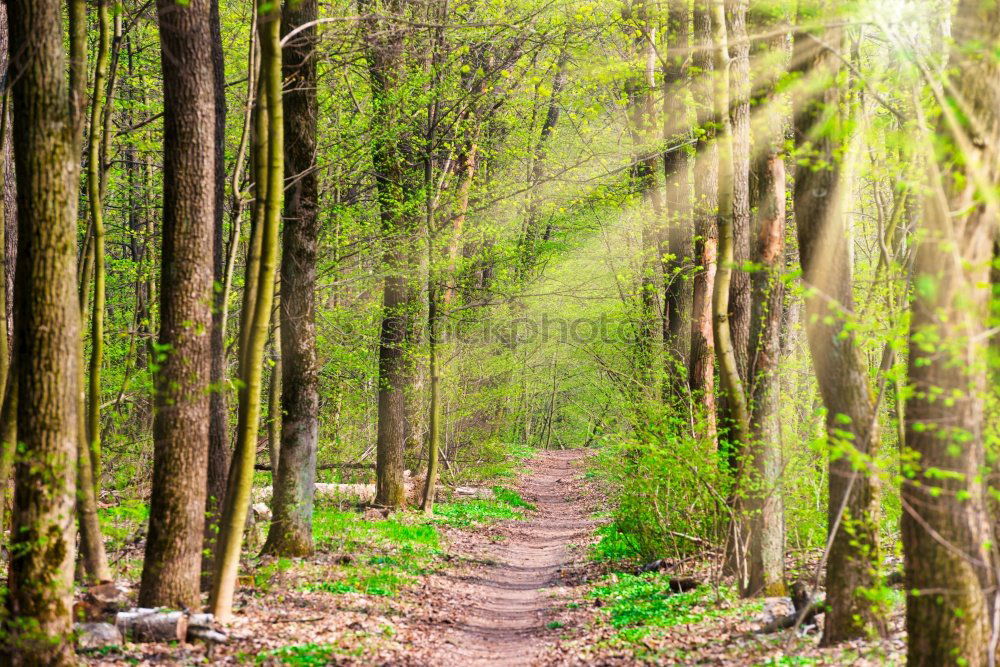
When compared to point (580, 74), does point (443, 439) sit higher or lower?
lower

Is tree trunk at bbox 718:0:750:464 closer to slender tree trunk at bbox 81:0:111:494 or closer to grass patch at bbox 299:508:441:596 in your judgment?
grass patch at bbox 299:508:441:596

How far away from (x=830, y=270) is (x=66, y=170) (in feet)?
17.5

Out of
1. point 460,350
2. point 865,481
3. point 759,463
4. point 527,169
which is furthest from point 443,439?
point 865,481

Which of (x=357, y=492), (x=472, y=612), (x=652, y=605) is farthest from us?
(x=357, y=492)

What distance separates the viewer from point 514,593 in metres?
11.4

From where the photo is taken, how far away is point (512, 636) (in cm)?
914

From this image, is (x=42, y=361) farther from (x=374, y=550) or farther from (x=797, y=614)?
(x=374, y=550)

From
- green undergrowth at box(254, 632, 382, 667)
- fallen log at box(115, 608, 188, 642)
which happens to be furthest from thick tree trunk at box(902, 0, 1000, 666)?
fallen log at box(115, 608, 188, 642)

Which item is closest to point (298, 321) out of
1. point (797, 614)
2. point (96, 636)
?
point (96, 636)

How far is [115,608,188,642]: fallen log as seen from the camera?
676 centimetres

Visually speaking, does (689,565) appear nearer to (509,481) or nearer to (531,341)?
(509,481)

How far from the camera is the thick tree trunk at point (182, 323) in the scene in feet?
23.4

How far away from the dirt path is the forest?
76 millimetres

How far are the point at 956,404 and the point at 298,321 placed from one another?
27.9 feet
